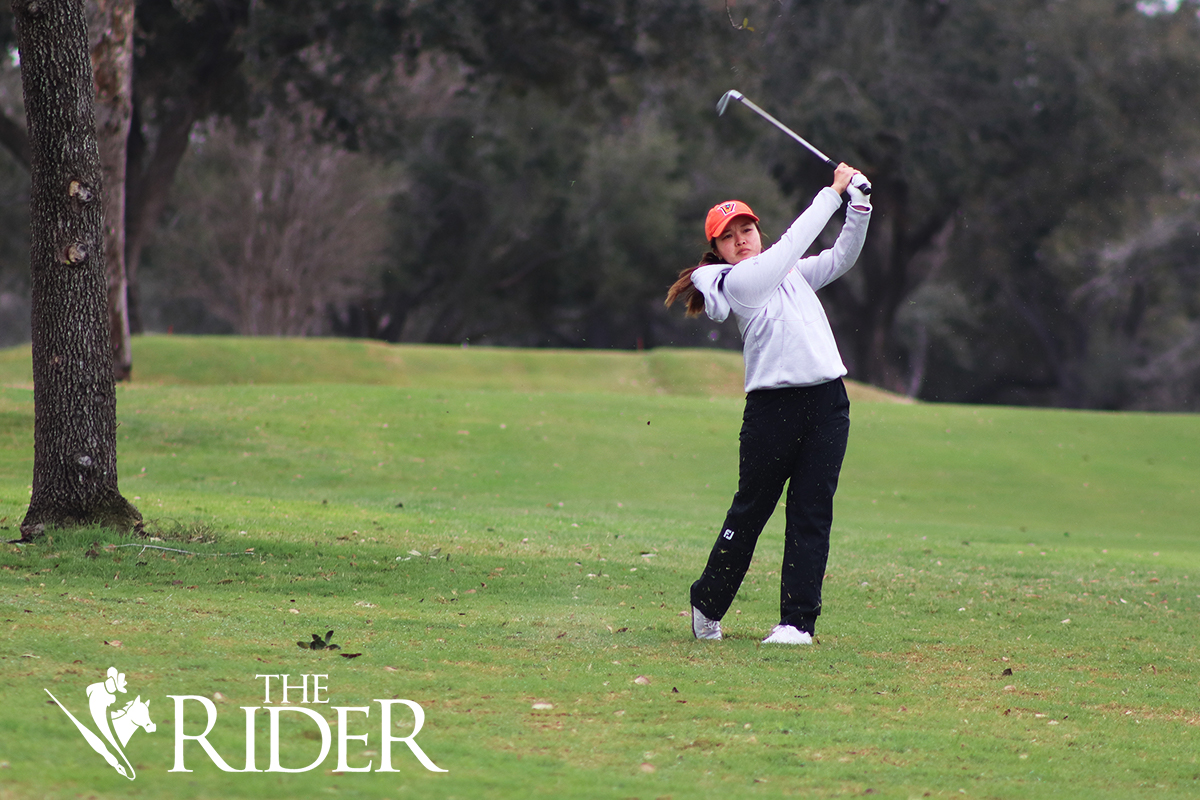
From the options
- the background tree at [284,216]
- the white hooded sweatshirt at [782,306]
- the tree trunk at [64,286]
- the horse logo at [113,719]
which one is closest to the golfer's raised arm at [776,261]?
the white hooded sweatshirt at [782,306]

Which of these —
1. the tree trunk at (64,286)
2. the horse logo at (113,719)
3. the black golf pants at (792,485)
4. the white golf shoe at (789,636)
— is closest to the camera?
the horse logo at (113,719)

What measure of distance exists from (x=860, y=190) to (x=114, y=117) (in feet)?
50.3

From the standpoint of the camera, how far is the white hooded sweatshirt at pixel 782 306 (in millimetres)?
6211

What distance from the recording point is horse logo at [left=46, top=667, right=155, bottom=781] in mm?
4258

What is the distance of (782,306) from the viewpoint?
6.36 meters

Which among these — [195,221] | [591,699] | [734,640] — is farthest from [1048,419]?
[195,221]

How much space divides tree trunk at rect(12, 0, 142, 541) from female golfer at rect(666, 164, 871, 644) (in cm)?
430

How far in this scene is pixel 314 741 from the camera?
454 cm

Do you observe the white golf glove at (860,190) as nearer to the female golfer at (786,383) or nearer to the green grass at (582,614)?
→ the female golfer at (786,383)

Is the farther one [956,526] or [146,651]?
[956,526]

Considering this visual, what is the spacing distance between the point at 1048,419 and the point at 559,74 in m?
11.9

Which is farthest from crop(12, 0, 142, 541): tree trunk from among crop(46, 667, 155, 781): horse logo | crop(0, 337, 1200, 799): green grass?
crop(46, 667, 155, 781): horse logo

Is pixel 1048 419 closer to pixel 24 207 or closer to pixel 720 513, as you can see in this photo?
pixel 720 513

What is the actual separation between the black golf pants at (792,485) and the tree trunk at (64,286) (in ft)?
14.4
